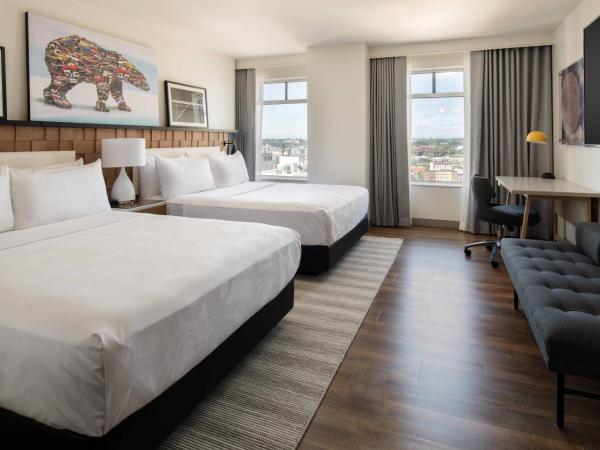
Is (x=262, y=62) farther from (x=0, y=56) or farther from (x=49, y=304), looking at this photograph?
(x=49, y=304)

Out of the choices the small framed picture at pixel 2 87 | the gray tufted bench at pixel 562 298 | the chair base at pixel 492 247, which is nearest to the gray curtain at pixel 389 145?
the chair base at pixel 492 247

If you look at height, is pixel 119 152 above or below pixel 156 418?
above

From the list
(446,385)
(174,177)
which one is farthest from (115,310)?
(174,177)

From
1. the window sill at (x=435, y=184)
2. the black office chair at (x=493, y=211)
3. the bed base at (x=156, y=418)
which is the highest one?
the window sill at (x=435, y=184)

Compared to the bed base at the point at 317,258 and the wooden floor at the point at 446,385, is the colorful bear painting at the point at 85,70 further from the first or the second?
the wooden floor at the point at 446,385

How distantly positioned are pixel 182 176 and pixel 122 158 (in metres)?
0.74

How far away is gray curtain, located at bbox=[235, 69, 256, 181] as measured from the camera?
244 inches

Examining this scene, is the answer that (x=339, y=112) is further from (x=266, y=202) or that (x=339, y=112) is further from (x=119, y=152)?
(x=119, y=152)

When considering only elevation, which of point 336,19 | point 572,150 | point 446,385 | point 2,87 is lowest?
point 446,385

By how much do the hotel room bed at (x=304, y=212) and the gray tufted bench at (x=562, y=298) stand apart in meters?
1.38

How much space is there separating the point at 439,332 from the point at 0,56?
3.67 m

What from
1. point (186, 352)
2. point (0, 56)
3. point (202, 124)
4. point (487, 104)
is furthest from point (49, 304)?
point (487, 104)

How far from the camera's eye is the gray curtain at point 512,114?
4.90m

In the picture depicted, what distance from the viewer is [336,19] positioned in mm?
4320
